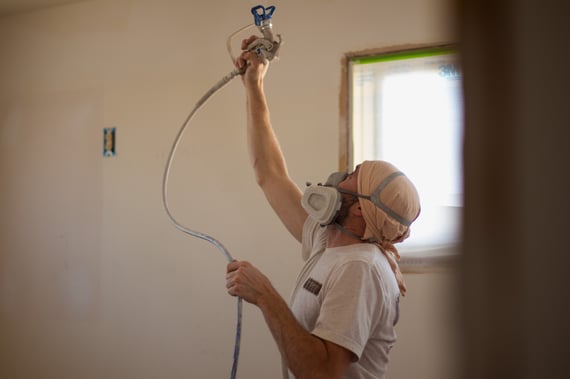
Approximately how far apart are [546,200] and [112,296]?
3.09 metres

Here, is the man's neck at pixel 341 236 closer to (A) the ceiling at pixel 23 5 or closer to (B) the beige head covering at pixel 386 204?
(B) the beige head covering at pixel 386 204

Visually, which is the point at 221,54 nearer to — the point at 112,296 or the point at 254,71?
the point at 254,71

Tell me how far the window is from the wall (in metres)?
0.10

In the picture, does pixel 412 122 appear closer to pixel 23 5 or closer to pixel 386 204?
pixel 386 204

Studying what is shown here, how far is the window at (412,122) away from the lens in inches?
90.6

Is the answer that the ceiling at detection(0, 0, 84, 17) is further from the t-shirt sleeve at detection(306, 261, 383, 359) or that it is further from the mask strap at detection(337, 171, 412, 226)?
the t-shirt sleeve at detection(306, 261, 383, 359)

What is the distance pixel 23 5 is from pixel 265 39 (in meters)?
2.46

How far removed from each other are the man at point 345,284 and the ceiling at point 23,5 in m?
2.61

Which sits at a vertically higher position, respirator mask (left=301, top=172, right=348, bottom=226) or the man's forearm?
the man's forearm

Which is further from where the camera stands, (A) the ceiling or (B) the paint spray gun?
(A) the ceiling

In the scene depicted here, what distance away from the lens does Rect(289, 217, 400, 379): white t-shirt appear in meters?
1.20

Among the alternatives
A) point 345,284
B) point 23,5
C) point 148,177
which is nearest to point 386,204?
point 345,284

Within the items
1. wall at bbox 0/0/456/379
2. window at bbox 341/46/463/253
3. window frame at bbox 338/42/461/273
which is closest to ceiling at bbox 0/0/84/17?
wall at bbox 0/0/456/379

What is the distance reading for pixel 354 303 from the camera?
48.1 inches
